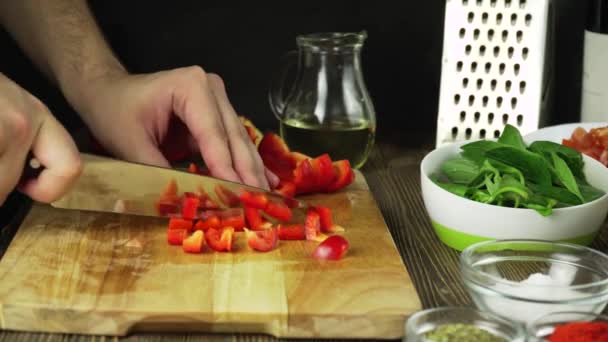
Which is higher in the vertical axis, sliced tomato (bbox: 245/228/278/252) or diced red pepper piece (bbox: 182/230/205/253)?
diced red pepper piece (bbox: 182/230/205/253)

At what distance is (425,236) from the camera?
1.39 metres

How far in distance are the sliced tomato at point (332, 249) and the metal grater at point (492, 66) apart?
2.26 feet

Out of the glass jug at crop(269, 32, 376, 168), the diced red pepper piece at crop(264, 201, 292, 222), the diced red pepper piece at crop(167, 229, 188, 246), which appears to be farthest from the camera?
the glass jug at crop(269, 32, 376, 168)

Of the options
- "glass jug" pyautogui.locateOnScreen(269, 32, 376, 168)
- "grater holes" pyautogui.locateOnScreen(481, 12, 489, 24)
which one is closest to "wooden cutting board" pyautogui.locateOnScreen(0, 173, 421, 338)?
"glass jug" pyautogui.locateOnScreen(269, 32, 376, 168)

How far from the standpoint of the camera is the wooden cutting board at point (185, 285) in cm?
104

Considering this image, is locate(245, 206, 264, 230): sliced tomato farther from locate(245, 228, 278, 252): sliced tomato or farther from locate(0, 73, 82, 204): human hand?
locate(0, 73, 82, 204): human hand

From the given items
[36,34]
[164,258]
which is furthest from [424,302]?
[36,34]

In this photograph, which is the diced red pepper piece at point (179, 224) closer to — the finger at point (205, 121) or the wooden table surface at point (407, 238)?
the finger at point (205, 121)

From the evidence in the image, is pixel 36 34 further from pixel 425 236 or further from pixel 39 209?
pixel 425 236

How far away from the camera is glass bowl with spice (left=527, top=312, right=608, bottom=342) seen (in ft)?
2.97

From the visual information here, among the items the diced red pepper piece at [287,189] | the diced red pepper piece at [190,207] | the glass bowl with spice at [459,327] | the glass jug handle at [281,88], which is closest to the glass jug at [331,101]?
the glass jug handle at [281,88]

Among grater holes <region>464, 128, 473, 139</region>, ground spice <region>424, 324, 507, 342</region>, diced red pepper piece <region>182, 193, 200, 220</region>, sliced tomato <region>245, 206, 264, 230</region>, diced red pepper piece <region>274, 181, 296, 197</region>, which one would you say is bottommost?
grater holes <region>464, 128, 473, 139</region>

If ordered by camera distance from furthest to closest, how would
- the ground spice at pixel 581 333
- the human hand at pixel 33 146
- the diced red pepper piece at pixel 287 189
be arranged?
the diced red pepper piece at pixel 287 189
the human hand at pixel 33 146
the ground spice at pixel 581 333

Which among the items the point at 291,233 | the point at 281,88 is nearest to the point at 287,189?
the point at 291,233
